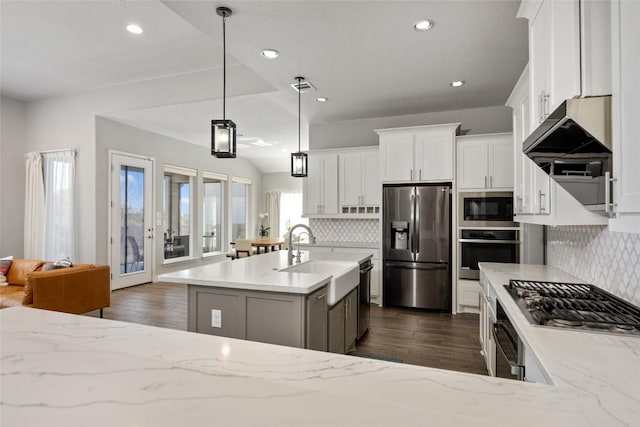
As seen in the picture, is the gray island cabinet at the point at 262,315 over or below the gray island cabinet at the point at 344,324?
over

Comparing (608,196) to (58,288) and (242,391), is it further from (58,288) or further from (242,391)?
(58,288)

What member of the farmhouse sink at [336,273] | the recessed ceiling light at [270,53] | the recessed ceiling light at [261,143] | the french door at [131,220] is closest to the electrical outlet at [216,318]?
the farmhouse sink at [336,273]

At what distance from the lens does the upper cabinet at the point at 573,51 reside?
1378mm

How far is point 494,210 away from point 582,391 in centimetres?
383

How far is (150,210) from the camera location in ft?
21.0

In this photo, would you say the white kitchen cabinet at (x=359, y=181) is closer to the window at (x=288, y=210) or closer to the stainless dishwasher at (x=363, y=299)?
the stainless dishwasher at (x=363, y=299)

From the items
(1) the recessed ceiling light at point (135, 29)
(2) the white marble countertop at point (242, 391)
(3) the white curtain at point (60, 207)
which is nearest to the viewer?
(2) the white marble countertop at point (242, 391)

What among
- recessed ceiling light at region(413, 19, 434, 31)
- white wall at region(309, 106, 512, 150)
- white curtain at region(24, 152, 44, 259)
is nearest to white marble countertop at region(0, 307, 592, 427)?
recessed ceiling light at region(413, 19, 434, 31)

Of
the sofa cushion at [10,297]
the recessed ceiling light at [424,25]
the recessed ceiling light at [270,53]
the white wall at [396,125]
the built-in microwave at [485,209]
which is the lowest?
the sofa cushion at [10,297]

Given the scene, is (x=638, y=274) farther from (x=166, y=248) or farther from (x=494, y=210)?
(x=166, y=248)

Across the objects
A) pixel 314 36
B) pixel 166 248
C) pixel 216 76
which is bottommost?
pixel 166 248

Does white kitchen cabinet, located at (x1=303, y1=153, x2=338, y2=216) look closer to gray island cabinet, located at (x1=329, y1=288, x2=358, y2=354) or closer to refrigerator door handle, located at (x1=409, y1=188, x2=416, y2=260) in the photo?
refrigerator door handle, located at (x1=409, y1=188, x2=416, y2=260)

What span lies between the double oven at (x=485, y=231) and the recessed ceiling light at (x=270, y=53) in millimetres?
2934

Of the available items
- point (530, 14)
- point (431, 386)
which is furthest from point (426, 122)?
point (431, 386)
